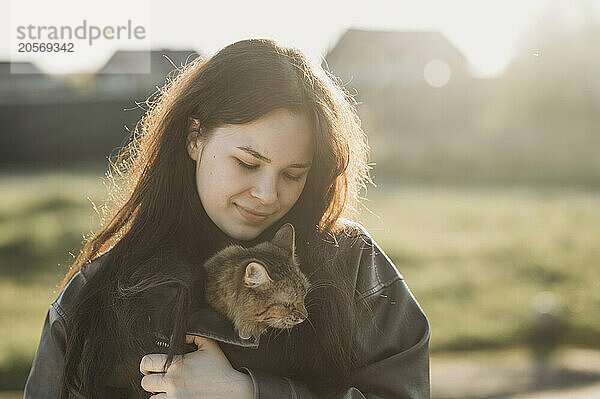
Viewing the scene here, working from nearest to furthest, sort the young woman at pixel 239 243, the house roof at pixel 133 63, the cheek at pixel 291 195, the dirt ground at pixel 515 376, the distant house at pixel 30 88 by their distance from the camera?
the young woman at pixel 239 243
the cheek at pixel 291 195
the dirt ground at pixel 515 376
the house roof at pixel 133 63
the distant house at pixel 30 88

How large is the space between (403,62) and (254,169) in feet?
40.9

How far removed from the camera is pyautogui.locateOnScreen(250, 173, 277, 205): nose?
2.28 m

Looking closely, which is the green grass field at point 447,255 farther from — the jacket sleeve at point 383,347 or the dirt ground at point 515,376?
the jacket sleeve at point 383,347

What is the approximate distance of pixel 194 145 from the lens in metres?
2.49

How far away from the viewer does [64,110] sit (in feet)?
37.5

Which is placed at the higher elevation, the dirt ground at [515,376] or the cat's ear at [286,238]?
the cat's ear at [286,238]

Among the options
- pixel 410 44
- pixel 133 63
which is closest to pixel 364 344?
pixel 133 63

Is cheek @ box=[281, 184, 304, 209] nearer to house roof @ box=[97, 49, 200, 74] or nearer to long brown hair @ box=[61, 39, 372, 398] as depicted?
long brown hair @ box=[61, 39, 372, 398]

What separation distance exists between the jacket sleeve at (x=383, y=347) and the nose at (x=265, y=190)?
1.24 ft

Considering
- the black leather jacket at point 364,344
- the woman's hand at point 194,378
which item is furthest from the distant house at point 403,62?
the woman's hand at point 194,378

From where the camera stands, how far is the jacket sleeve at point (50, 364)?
227 cm

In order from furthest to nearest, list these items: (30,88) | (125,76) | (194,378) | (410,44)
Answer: (410,44)
(30,88)
(125,76)
(194,378)

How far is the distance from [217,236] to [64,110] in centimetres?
981

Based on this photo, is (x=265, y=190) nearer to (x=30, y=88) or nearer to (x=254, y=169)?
(x=254, y=169)
